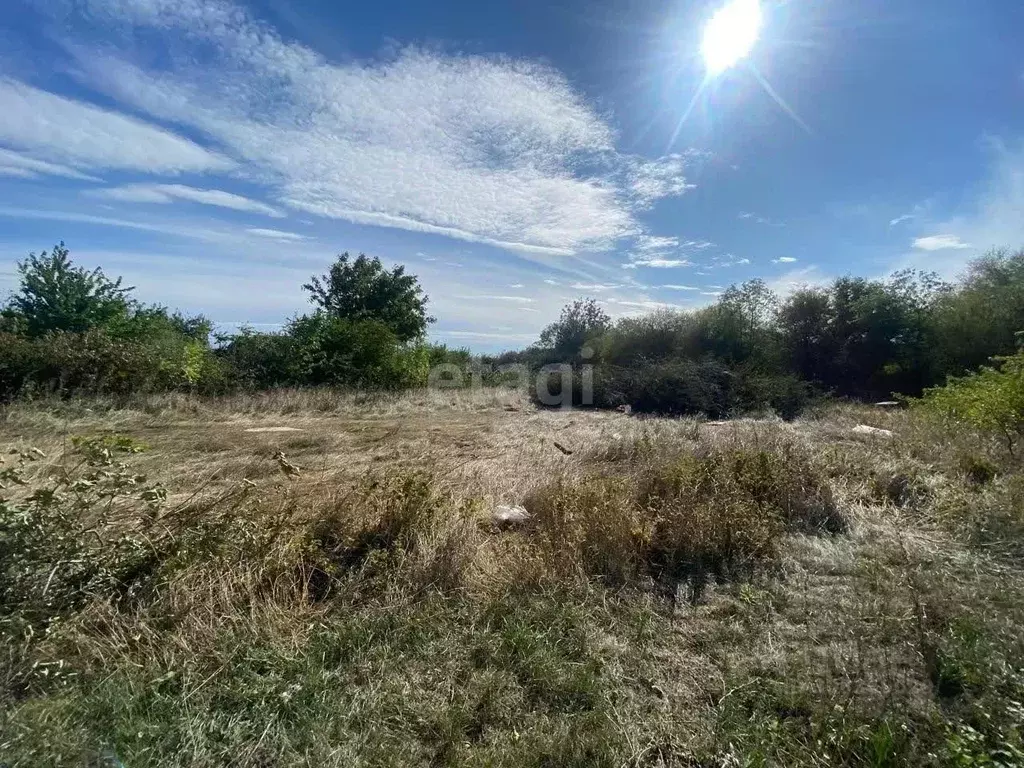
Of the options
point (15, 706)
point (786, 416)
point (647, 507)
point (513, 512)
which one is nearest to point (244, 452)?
point (513, 512)

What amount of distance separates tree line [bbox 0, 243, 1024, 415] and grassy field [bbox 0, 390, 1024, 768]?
6510 millimetres

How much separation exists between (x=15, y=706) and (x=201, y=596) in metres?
0.71

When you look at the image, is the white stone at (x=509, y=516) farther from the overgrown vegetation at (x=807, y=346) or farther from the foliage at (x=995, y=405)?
the overgrown vegetation at (x=807, y=346)

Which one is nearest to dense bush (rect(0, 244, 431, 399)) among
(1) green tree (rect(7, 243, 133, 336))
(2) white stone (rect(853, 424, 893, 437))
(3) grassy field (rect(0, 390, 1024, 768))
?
(1) green tree (rect(7, 243, 133, 336))

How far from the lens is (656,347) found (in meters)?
17.2

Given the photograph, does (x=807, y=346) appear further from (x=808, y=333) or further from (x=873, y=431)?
(x=873, y=431)

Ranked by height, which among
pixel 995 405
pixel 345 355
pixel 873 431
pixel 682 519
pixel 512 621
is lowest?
pixel 512 621

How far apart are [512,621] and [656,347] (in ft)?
51.4

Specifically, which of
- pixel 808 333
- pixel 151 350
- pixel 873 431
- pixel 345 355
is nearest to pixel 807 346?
pixel 808 333

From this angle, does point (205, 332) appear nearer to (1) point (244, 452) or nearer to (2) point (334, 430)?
(2) point (334, 430)

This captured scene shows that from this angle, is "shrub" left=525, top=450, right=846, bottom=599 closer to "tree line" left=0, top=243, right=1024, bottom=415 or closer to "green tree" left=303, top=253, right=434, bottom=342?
"tree line" left=0, top=243, right=1024, bottom=415

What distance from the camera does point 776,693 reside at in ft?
7.05

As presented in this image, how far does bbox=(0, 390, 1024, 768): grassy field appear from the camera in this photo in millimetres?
1882

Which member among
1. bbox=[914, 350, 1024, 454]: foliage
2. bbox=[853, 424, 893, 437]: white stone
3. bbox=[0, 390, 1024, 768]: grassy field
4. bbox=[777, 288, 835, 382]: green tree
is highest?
bbox=[777, 288, 835, 382]: green tree
